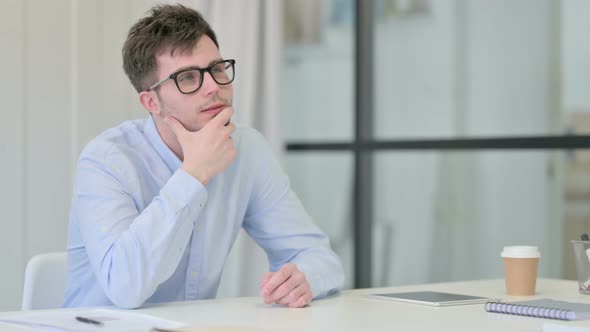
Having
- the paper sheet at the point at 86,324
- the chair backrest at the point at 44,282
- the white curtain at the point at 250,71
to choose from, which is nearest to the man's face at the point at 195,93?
the chair backrest at the point at 44,282

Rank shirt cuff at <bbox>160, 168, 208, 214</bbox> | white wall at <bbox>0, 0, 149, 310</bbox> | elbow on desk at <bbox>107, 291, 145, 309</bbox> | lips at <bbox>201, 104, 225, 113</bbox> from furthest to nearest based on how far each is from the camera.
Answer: white wall at <bbox>0, 0, 149, 310</bbox>
lips at <bbox>201, 104, 225, 113</bbox>
shirt cuff at <bbox>160, 168, 208, 214</bbox>
elbow on desk at <bbox>107, 291, 145, 309</bbox>

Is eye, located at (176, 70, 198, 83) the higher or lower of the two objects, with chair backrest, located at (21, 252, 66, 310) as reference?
higher

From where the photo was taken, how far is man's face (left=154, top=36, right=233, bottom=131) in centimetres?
202

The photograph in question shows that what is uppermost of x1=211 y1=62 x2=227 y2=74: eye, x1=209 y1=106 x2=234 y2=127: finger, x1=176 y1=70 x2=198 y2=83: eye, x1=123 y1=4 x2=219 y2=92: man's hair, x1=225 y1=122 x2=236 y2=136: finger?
x1=123 y1=4 x2=219 y2=92: man's hair

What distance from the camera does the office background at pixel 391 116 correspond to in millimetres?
3234

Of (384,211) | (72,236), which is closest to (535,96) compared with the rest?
(384,211)

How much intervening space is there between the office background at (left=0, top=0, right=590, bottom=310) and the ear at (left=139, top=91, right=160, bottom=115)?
1.20m

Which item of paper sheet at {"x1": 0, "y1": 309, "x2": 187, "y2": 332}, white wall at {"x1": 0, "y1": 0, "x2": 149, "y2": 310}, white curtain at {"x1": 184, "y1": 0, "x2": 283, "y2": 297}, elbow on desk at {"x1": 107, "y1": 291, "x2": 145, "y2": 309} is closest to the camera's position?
paper sheet at {"x1": 0, "y1": 309, "x2": 187, "y2": 332}

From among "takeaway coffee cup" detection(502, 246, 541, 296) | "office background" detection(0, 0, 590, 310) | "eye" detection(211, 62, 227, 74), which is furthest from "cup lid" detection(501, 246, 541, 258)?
"office background" detection(0, 0, 590, 310)

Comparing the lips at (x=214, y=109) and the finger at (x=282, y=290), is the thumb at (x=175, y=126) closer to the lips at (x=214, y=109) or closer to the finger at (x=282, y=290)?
the lips at (x=214, y=109)

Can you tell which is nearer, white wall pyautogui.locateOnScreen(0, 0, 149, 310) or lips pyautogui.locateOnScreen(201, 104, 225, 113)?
lips pyautogui.locateOnScreen(201, 104, 225, 113)

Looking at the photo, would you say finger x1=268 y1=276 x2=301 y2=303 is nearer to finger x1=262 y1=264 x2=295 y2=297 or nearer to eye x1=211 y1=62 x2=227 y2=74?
finger x1=262 y1=264 x2=295 y2=297

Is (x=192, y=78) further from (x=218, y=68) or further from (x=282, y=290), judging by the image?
(x=282, y=290)

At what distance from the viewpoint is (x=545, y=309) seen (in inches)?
61.2
